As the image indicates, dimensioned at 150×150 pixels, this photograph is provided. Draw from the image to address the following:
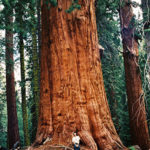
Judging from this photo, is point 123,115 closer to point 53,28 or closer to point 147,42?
point 147,42

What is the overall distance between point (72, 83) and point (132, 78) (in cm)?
421

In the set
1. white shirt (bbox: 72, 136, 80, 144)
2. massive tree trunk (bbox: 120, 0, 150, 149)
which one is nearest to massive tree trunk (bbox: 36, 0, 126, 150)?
white shirt (bbox: 72, 136, 80, 144)

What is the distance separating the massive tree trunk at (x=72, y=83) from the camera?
4.46 metres

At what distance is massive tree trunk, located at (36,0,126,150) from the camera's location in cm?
446

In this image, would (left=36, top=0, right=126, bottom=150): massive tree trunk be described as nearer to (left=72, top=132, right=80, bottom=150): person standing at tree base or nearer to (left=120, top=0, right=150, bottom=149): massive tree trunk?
(left=72, top=132, right=80, bottom=150): person standing at tree base

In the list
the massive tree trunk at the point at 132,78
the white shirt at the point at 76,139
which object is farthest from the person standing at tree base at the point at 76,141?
the massive tree trunk at the point at 132,78

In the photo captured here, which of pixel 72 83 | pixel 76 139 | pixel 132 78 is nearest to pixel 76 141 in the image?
pixel 76 139

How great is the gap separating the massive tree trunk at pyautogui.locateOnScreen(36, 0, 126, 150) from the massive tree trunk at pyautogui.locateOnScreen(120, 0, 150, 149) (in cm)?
334

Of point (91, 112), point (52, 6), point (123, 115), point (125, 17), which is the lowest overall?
point (123, 115)

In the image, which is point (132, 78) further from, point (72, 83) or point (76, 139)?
point (76, 139)

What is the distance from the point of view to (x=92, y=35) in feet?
16.8

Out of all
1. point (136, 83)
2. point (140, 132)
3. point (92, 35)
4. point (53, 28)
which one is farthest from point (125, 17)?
point (140, 132)

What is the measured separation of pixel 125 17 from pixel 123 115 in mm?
11611

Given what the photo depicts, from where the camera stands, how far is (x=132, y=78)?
26.2 ft
